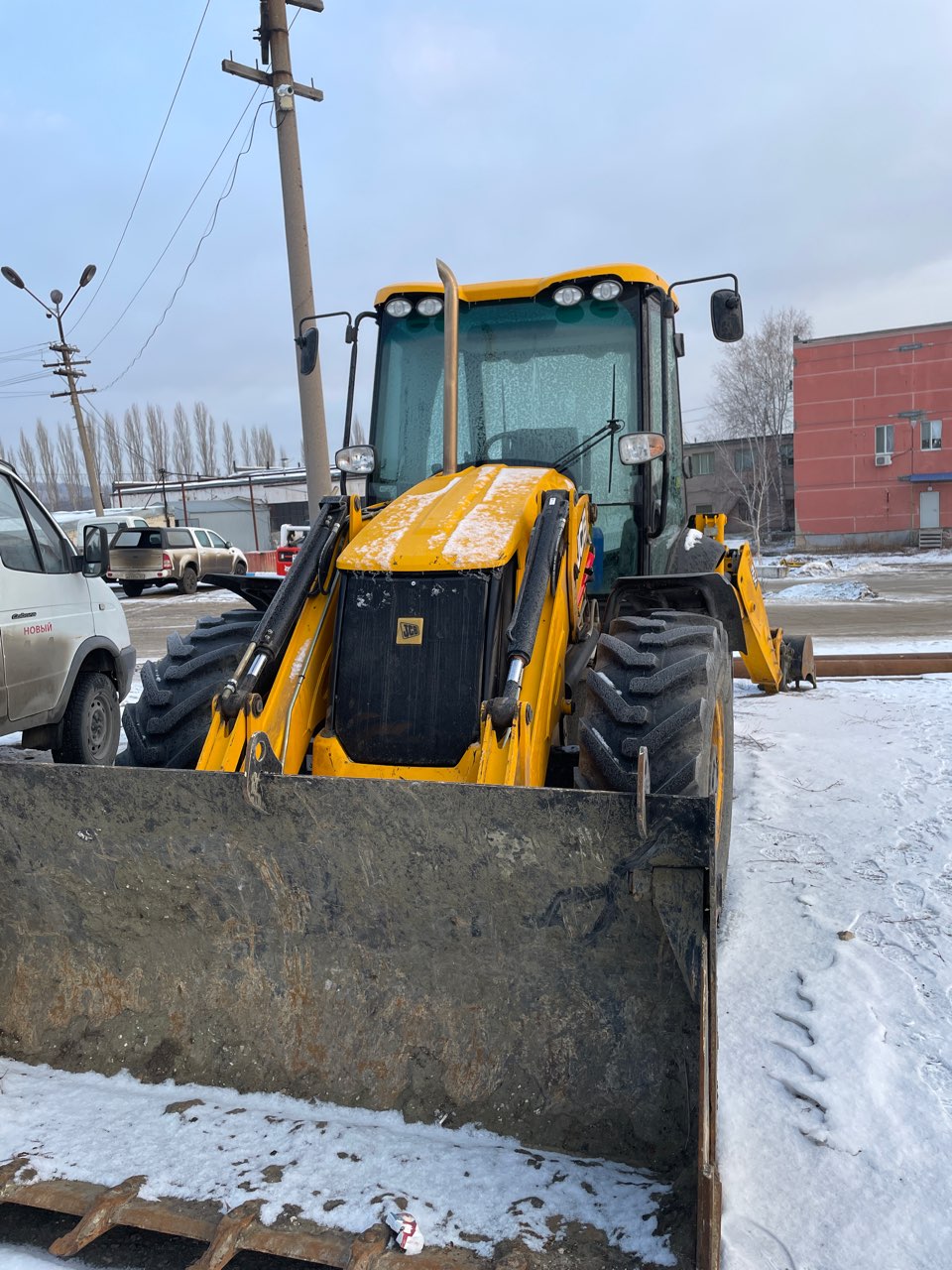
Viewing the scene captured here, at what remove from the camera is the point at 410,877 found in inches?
112

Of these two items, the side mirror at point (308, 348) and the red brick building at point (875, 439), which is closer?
the side mirror at point (308, 348)

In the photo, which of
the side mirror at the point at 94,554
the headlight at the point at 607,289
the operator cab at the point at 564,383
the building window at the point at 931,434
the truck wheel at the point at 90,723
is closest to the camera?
the headlight at the point at 607,289

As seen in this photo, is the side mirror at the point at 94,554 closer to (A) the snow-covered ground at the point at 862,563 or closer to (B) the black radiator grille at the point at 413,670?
(B) the black radiator grille at the point at 413,670

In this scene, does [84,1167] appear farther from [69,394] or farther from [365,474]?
[69,394]

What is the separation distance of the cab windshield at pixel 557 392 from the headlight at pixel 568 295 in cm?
15

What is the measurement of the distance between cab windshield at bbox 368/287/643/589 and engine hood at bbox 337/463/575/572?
1.60ft

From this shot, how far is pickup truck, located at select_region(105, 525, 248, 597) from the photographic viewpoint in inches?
943

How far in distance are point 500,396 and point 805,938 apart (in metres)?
2.88

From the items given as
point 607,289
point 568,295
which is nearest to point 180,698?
point 568,295

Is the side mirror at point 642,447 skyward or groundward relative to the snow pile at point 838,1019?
skyward

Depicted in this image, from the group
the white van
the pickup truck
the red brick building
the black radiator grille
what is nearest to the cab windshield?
the black radiator grille

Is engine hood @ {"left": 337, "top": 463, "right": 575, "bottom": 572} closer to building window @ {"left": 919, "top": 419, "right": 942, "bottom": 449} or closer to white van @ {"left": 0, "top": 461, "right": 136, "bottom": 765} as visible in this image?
white van @ {"left": 0, "top": 461, "right": 136, "bottom": 765}

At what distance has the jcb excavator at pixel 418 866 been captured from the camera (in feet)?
8.56

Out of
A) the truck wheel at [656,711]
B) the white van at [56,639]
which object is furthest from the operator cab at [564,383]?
the white van at [56,639]
